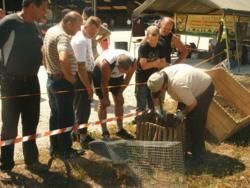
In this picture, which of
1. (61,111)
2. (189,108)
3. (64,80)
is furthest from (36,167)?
(189,108)

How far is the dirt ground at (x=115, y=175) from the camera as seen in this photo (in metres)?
4.53

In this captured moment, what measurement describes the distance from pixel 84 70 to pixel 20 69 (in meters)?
1.15

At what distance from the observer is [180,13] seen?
12.9 m

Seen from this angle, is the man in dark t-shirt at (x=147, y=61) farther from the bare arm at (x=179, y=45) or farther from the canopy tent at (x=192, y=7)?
the canopy tent at (x=192, y=7)

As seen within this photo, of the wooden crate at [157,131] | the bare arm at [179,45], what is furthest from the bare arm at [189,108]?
the bare arm at [179,45]

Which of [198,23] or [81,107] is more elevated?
[198,23]

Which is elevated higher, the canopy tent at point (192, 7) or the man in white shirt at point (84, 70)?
the canopy tent at point (192, 7)

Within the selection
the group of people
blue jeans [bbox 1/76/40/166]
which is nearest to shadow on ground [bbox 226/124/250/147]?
the group of people

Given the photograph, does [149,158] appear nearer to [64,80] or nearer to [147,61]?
[64,80]

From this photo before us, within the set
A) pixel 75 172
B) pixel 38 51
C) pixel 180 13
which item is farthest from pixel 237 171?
pixel 180 13

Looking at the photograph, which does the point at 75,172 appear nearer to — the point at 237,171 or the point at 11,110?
the point at 11,110

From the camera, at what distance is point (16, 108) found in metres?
4.59

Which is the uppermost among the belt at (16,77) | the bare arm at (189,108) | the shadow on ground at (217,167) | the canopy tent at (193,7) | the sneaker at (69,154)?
the canopy tent at (193,7)

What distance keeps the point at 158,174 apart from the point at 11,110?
166 centimetres
